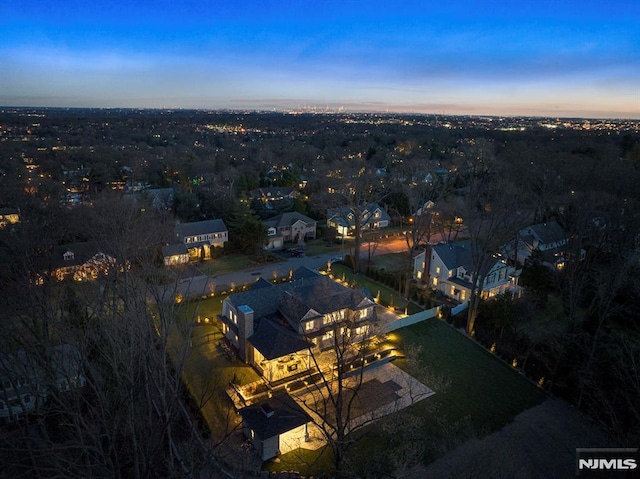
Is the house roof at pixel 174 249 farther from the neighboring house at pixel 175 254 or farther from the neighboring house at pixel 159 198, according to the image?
the neighboring house at pixel 159 198

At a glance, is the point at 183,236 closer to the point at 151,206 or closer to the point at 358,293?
the point at 151,206

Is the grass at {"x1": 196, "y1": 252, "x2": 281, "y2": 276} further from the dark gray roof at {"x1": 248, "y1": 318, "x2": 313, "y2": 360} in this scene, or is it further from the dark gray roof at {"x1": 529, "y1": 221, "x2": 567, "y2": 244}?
the dark gray roof at {"x1": 529, "y1": 221, "x2": 567, "y2": 244}

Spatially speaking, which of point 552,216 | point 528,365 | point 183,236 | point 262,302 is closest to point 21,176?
point 183,236

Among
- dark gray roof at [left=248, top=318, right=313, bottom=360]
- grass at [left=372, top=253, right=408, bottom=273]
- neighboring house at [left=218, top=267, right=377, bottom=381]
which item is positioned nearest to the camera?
dark gray roof at [left=248, top=318, right=313, bottom=360]

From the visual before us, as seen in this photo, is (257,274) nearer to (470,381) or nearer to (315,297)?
(315,297)

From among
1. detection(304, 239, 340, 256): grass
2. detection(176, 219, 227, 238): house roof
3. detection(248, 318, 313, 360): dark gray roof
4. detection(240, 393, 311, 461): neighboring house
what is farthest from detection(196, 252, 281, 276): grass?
detection(240, 393, 311, 461): neighboring house
